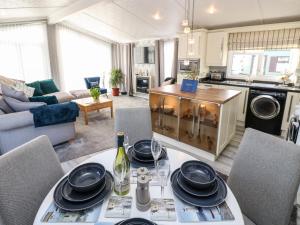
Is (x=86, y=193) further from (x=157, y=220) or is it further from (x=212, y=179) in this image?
(x=212, y=179)

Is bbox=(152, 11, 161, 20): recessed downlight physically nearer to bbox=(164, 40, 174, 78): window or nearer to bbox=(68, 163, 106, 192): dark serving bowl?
bbox=(164, 40, 174, 78): window

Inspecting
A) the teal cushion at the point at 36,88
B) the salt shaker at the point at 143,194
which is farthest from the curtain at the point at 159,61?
the salt shaker at the point at 143,194

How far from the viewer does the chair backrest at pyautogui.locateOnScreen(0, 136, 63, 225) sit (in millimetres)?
953

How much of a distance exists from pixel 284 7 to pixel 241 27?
1.00m

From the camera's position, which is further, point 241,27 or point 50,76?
point 50,76

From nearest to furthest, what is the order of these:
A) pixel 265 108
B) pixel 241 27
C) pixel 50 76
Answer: pixel 265 108 < pixel 241 27 < pixel 50 76

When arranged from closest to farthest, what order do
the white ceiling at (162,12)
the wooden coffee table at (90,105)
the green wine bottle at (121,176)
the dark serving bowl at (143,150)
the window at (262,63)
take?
the green wine bottle at (121,176), the dark serving bowl at (143,150), the white ceiling at (162,12), the window at (262,63), the wooden coffee table at (90,105)

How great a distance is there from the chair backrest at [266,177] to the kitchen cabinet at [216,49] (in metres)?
3.65

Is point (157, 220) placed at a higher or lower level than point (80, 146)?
higher

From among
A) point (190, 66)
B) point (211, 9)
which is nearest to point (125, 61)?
point (190, 66)

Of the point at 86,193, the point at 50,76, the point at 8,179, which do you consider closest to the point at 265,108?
the point at 86,193

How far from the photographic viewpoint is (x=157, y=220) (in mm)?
872

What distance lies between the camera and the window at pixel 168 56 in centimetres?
617

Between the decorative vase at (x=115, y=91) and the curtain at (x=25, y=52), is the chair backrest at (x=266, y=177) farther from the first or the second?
the decorative vase at (x=115, y=91)
